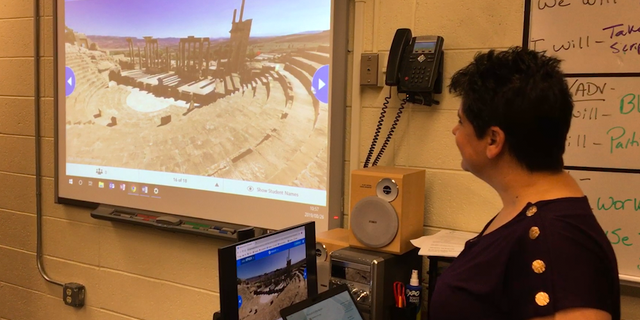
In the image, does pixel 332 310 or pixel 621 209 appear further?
pixel 621 209

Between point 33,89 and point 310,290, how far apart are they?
2.22 metres

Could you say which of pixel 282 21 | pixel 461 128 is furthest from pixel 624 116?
pixel 282 21

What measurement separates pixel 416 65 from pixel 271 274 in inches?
36.8

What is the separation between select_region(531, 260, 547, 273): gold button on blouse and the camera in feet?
3.26

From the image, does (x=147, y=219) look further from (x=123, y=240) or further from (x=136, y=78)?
(x=136, y=78)

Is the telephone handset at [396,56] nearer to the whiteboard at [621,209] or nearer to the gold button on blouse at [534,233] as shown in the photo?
the whiteboard at [621,209]

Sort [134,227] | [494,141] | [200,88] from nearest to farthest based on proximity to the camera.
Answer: [494,141], [200,88], [134,227]

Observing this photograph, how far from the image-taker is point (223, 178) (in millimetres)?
2447

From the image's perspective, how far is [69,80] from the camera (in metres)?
2.90

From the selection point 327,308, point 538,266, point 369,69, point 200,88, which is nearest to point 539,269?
point 538,266

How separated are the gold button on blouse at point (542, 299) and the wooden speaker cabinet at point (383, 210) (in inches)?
31.4

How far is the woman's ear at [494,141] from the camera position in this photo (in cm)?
108

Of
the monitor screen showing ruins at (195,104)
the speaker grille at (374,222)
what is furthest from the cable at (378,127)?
the speaker grille at (374,222)

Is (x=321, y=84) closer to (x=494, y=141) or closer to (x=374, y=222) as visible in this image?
(x=374, y=222)
